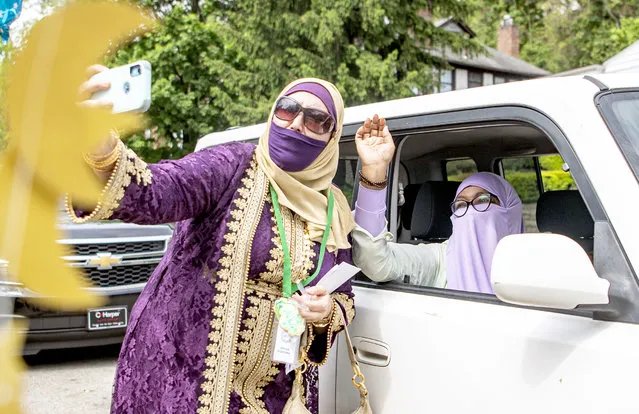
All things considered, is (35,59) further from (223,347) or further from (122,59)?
(223,347)

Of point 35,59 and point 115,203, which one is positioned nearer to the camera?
point 35,59

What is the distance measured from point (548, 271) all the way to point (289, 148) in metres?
0.87

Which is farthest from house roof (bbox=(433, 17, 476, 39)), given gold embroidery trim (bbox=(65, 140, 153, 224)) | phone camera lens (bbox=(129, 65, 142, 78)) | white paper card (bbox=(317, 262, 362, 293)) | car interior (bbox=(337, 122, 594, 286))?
phone camera lens (bbox=(129, 65, 142, 78))

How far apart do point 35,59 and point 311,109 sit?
1629mm

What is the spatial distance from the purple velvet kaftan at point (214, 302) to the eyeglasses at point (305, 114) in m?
0.19

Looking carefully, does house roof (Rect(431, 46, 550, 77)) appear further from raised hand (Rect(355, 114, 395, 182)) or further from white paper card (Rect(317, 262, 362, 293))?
white paper card (Rect(317, 262, 362, 293))

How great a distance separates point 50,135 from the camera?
53 centimetres

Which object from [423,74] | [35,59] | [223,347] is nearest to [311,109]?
[223,347]

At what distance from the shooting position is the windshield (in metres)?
1.81

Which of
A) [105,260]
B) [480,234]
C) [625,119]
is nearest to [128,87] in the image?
[625,119]

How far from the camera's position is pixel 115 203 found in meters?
1.38

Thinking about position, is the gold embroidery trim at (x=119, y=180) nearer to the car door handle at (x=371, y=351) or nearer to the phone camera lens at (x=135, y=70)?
the phone camera lens at (x=135, y=70)

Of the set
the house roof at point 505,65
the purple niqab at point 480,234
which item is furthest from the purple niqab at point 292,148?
the house roof at point 505,65

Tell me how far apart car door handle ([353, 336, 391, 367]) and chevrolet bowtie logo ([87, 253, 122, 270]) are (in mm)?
3135
